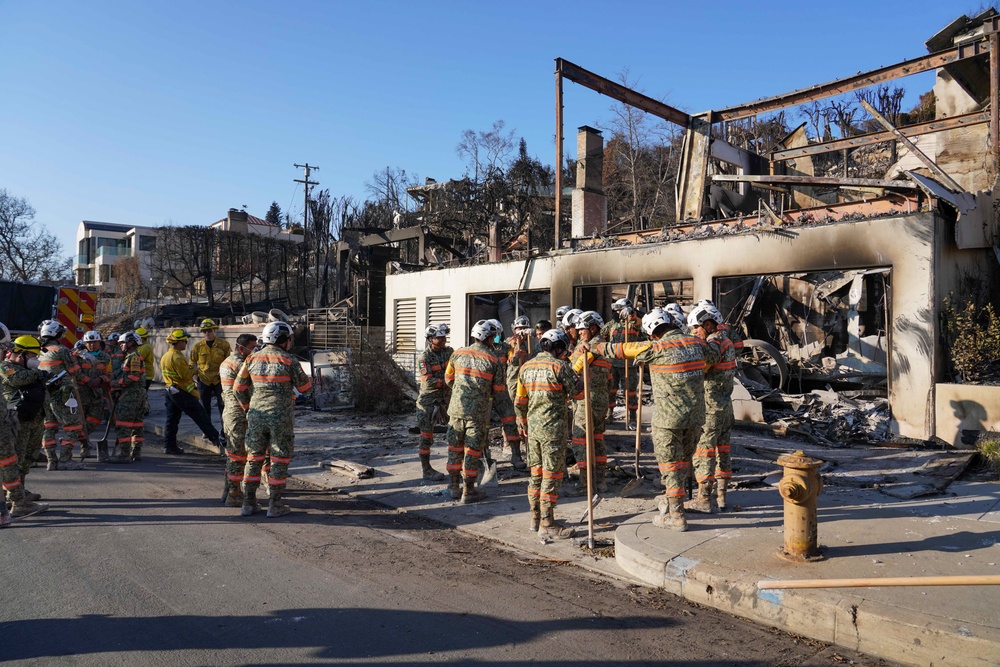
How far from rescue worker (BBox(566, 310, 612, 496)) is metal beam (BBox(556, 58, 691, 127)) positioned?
874 centimetres

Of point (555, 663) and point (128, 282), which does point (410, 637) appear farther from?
point (128, 282)

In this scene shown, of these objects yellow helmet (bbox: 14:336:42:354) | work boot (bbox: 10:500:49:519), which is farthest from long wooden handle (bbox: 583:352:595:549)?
yellow helmet (bbox: 14:336:42:354)

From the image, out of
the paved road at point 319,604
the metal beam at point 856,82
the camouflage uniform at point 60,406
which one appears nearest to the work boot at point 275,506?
the paved road at point 319,604

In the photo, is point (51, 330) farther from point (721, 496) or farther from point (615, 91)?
point (615, 91)

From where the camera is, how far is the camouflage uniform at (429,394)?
800cm

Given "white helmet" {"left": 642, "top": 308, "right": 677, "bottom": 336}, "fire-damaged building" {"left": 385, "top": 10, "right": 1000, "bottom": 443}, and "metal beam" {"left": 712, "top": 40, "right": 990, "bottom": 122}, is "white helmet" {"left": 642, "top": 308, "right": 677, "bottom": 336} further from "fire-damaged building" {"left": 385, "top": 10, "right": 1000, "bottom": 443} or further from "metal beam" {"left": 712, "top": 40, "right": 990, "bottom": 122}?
"metal beam" {"left": 712, "top": 40, "right": 990, "bottom": 122}

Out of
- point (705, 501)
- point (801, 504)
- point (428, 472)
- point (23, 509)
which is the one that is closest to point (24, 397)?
point (23, 509)

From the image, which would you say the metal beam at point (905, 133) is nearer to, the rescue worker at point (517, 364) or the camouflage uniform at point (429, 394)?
the rescue worker at point (517, 364)

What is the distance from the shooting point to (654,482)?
24.6 ft

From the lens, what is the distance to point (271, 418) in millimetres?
6445

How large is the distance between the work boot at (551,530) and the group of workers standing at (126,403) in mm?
2737

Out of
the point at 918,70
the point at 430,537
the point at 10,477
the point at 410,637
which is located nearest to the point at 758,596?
the point at 410,637

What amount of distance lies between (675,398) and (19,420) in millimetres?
6702

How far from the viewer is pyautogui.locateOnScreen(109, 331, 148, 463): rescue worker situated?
934cm
